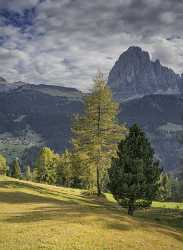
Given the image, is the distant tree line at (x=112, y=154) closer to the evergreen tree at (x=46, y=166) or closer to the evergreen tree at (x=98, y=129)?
the evergreen tree at (x=98, y=129)

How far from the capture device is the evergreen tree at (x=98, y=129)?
164ft

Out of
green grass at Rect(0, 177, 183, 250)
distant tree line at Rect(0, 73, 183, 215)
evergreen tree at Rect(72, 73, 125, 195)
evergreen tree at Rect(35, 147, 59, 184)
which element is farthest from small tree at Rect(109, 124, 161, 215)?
evergreen tree at Rect(35, 147, 59, 184)

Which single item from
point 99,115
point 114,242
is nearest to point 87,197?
point 99,115

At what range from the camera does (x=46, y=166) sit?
102m

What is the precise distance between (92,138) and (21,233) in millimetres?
29619

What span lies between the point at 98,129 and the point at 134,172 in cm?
1819

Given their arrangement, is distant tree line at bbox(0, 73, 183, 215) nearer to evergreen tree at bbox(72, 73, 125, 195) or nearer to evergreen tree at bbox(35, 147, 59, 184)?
evergreen tree at bbox(72, 73, 125, 195)

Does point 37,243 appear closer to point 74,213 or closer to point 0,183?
→ point 74,213

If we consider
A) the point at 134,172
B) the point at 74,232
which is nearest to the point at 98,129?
the point at 134,172

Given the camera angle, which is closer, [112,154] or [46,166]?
[112,154]

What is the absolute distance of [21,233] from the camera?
21125 mm

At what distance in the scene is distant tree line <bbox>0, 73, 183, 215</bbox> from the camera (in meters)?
32.7

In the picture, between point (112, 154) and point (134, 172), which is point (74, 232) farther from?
point (112, 154)

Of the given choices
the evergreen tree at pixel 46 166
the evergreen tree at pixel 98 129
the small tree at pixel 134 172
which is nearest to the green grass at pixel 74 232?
the small tree at pixel 134 172
